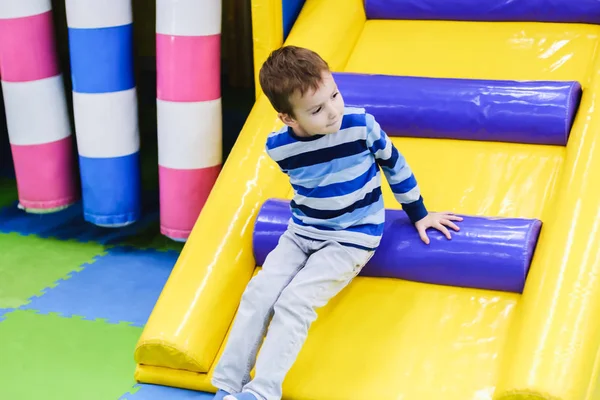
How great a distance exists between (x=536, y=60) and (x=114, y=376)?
1.54 meters

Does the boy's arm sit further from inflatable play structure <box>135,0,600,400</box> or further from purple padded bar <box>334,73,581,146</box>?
purple padded bar <box>334,73,581,146</box>

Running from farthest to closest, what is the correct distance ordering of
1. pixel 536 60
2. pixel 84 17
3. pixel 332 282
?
pixel 84 17
pixel 536 60
pixel 332 282

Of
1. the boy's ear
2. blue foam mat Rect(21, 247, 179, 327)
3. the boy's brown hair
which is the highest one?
the boy's brown hair

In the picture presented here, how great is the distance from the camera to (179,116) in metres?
2.57

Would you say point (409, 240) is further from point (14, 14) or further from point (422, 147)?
point (14, 14)

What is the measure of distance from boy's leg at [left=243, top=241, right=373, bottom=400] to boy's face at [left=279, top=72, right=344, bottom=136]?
0.91ft

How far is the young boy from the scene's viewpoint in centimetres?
173

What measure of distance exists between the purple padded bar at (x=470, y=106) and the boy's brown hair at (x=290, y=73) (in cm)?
62

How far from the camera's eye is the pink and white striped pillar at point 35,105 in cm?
276

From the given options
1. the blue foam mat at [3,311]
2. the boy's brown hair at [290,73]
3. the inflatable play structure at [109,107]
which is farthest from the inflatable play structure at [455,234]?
the blue foam mat at [3,311]

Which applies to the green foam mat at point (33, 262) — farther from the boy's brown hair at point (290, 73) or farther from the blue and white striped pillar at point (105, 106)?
the boy's brown hair at point (290, 73)

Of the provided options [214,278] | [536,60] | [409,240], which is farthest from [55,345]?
[536,60]

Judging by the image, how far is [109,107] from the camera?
8.91ft

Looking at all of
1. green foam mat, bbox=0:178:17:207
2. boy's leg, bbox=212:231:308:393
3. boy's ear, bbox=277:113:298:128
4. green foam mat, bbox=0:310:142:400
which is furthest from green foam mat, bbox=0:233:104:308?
boy's ear, bbox=277:113:298:128
